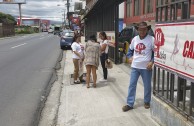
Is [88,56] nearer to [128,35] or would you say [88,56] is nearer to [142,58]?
[142,58]

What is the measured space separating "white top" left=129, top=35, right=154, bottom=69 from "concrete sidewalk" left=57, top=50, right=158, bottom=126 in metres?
0.96

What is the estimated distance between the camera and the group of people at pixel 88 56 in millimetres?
9055

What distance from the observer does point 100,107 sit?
7004mm

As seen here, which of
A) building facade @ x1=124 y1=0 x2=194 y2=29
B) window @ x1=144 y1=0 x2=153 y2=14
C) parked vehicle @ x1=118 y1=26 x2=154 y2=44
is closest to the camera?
parked vehicle @ x1=118 y1=26 x2=154 y2=44

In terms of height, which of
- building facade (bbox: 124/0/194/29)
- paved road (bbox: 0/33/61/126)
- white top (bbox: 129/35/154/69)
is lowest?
paved road (bbox: 0/33/61/126)

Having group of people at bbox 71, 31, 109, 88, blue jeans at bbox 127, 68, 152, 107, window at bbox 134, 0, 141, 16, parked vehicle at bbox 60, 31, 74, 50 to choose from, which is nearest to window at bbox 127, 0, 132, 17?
window at bbox 134, 0, 141, 16

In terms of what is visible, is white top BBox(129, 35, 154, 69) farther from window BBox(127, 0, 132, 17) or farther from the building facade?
window BBox(127, 0, 132, 17)

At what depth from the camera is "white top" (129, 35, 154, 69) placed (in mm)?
6242

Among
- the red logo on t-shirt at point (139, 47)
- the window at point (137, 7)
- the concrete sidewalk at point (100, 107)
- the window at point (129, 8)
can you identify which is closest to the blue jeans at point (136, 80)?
the concrete sidewalk at point (100, 107)

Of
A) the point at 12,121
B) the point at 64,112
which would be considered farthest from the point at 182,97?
the point at 12,121

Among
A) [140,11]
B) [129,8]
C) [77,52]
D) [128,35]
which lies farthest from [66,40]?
[77,52]

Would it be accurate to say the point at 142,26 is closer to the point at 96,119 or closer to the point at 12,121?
the point at 96,119

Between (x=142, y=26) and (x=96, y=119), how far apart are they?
193 cm

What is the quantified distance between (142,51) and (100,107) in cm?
158
